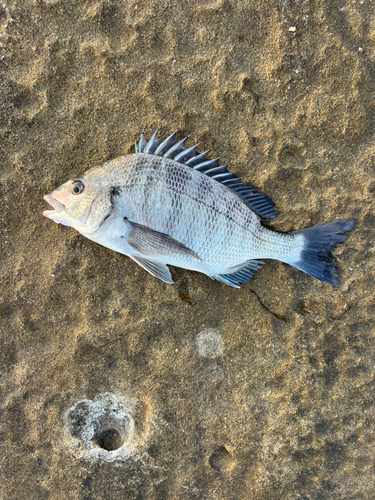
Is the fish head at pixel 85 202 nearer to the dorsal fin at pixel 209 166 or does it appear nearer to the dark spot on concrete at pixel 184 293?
the dorsal fin at pixel 209 166

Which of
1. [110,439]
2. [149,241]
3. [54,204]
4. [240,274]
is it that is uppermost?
[240,274]

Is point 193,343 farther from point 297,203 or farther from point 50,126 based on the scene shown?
point 50,126

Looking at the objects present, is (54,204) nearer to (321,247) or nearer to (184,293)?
(184,293)

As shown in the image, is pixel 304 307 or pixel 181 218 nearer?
pixel 181 218

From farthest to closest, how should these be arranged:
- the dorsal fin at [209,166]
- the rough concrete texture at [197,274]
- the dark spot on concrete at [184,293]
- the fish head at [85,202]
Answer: the dark spot on concrete at [184,293] < the rough concrete texture at [197,274] < the dorsal fin at [209,166] < the fish head at [85,202]

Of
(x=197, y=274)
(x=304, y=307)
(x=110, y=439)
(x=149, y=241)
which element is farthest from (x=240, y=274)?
(x=110, y=439)

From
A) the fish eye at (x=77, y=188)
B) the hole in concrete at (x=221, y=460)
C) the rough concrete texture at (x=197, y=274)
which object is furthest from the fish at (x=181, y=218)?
the hole in concrete at (x=221, y=460)

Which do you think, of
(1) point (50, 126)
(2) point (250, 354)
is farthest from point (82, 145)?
(2) point (250, 354)
